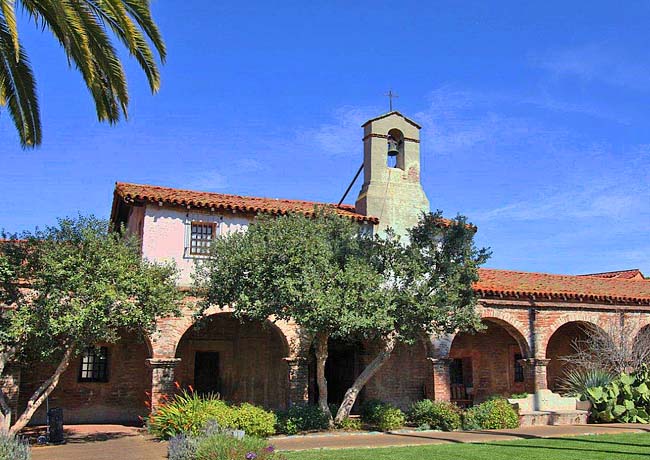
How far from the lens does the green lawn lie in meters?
12.1

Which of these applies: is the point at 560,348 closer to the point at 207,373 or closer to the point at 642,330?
the point at 642,330

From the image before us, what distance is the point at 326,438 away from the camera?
1602 cm

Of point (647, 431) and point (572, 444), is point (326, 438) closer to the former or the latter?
point (572, 444)

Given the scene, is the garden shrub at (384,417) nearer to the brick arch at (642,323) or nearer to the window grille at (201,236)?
the window grille at (201,236)

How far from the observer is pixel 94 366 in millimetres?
21594

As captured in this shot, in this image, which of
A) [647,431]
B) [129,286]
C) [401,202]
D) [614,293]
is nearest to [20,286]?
[129,286]

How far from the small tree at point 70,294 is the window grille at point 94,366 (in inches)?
224

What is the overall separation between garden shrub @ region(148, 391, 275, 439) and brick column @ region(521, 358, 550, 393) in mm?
9947

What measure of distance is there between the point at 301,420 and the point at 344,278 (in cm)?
417

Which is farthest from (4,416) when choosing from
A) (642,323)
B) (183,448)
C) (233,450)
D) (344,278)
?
(642,323)

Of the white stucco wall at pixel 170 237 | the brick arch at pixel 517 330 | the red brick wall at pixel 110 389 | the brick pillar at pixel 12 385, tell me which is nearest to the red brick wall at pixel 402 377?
the brick arch at pixel 517 330

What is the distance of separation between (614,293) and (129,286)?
18.1m

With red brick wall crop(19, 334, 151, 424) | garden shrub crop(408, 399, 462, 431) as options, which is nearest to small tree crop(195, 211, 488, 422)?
garden shrub crop(408, 399, 462, 431)

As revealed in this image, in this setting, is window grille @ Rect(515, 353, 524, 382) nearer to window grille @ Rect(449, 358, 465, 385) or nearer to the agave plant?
window grille @ Rect(449, 358, 465, 385)
